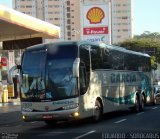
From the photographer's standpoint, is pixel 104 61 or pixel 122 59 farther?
pixel 122 59

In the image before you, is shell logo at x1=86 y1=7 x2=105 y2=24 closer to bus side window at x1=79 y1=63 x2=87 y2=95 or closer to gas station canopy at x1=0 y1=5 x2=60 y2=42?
gas station canopy at x1=0 y1=5 x2=60 y2=42

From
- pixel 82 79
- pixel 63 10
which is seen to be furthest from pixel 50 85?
pixel 63 10

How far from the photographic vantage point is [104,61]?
20266 mm

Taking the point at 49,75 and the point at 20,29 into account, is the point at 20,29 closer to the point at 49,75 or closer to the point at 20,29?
the point at 20,29

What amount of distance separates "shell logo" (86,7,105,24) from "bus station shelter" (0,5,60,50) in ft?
28.0

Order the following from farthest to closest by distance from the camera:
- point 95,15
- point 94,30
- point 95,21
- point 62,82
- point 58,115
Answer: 1. point 95,15
2. point 95,21
3. point 94,30
4. point 62,82
5. point 58,115

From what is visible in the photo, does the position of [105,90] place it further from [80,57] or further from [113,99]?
[80,57]

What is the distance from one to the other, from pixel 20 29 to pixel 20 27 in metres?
1.10

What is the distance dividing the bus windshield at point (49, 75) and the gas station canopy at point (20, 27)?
565 centimetres

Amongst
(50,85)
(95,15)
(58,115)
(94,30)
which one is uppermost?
(95,15)

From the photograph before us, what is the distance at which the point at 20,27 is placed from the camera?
25.2 m

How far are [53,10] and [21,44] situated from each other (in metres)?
88.3

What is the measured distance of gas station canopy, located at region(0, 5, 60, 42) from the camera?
23080mm

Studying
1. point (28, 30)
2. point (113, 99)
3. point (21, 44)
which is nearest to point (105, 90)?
point (113, 99)
